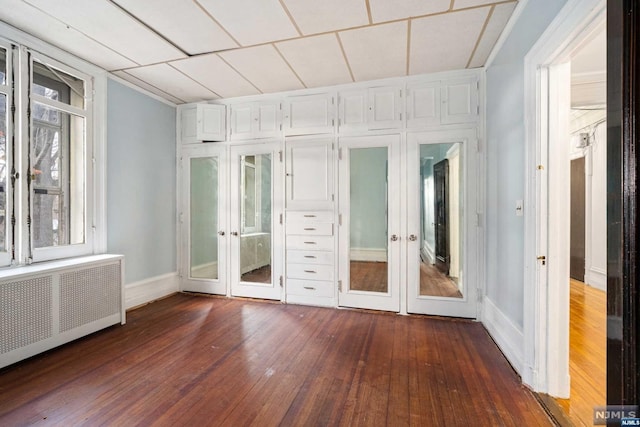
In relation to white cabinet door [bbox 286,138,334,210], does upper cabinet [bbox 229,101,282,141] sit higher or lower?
higher

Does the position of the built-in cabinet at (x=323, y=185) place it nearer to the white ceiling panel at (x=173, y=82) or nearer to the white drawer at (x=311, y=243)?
the white drawer at (x=311, y=243)

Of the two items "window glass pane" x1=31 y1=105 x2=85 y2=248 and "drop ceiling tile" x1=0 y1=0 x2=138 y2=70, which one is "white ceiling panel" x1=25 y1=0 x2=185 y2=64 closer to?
"drop ceiling tile" x1=0 y1=0 x2=138 y2=70

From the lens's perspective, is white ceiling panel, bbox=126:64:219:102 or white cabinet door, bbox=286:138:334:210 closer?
white ceiling panel, bbox=126:64:219:102

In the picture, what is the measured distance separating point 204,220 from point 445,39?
377 centimetres

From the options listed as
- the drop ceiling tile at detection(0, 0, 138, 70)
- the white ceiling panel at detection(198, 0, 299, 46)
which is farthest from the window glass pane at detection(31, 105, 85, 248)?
the white ceiling panel at detection(198, 0, 299, 46)

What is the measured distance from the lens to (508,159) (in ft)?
8.23

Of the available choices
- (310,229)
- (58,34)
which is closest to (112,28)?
(58,34)

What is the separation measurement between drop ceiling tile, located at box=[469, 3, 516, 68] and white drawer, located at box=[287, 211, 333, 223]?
2312 millimetres

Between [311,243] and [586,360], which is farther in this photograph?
[311,243]

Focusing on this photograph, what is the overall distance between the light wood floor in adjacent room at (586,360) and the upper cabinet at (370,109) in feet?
9.06

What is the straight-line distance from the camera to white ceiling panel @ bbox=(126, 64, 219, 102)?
3.33 meters

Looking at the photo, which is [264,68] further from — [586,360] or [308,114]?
[586,360]

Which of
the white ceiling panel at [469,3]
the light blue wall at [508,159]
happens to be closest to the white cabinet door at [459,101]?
the light blue wall at [508,159]

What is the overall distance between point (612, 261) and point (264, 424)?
1908 mm
